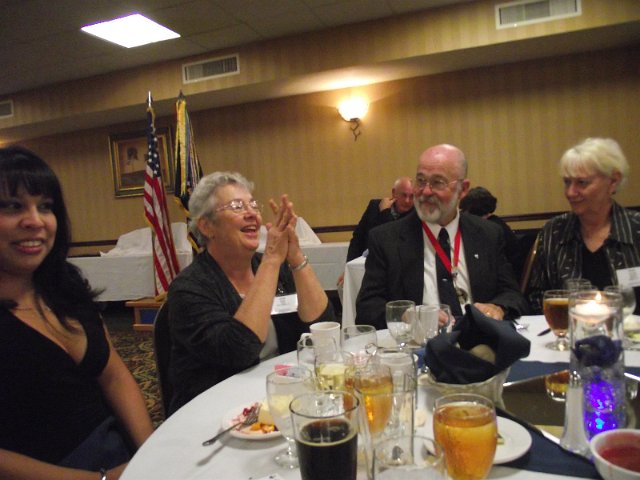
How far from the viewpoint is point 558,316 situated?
137 cm

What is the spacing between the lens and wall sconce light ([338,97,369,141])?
6.26 meters

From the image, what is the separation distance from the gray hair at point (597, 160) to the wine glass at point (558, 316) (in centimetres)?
121

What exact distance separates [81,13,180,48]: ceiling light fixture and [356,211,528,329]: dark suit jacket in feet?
12.6

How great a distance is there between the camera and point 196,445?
955mm

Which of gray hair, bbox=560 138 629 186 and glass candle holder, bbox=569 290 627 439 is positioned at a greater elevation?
gray hair, bbox=560 138 629 186

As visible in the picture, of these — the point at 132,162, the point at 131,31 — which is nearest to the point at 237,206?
the point at 131,31

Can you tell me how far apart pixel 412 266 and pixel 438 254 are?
0.45 ft

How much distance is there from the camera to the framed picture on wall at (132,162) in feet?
24.0

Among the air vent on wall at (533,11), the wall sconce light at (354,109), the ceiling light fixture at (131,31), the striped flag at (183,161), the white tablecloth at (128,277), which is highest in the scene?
the ceiling light fixture at (131,31)

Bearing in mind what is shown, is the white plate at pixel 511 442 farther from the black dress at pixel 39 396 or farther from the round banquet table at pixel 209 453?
the black dress at pixel 39 396

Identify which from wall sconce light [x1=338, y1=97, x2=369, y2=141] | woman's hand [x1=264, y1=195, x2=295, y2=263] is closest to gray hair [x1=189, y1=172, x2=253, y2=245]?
woman's hand [x1=264, y1=195, x2=295, y2=263]

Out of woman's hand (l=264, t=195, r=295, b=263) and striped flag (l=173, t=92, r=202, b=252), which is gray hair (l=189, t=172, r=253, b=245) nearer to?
woman's hand (l=264, t=195, r=295, b=263)

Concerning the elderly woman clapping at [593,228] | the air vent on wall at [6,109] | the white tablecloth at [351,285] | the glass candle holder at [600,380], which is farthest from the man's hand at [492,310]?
the air vent on wall at [6,109]

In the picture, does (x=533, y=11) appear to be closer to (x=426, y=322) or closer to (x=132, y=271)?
(x=426, y=322)
